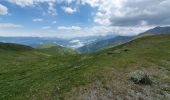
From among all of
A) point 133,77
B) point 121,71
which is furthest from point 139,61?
point 133,77

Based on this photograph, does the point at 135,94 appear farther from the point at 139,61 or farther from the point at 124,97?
the point at 139,61

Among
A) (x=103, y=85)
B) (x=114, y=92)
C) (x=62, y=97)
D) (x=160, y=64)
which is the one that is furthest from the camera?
(x=160, y=64)

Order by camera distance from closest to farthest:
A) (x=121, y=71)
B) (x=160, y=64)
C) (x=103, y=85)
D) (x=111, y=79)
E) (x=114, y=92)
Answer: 1. (x=114, y=92)
2. (x=103, y=85)
3. (x=111, y=79)
4. (x=121, y=71)
5. (x=160, y=64)

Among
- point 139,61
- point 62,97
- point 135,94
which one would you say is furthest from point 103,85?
point 139,61

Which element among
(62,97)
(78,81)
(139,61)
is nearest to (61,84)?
(78,81)

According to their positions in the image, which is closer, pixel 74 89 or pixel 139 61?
pixel 74 89

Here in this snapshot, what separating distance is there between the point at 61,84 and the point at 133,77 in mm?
10297

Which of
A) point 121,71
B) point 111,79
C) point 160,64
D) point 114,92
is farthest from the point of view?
point 160,64

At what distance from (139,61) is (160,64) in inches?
163

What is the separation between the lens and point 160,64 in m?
47.2

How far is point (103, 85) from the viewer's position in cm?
3147

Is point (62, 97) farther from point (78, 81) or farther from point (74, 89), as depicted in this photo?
point (78, 81)

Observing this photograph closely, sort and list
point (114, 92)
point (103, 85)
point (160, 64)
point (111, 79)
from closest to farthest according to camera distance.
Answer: point (114, 92), point (103, 85), point (111, 79), point (160, 64)

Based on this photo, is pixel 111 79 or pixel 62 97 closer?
pixel 62 97
